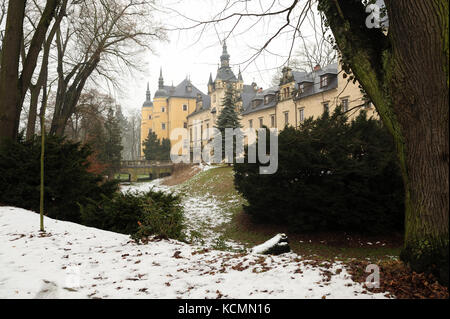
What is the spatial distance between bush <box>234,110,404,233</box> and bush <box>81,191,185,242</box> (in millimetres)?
4985

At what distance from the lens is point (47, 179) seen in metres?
8.82

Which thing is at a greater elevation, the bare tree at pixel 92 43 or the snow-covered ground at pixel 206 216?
the bare tree at pixel 92 43

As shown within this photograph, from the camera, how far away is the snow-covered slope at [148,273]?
3174 mm

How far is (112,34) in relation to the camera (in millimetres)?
14312

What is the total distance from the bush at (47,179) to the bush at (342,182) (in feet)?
21.2

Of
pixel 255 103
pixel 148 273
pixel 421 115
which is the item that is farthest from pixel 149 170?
pixel 421 115

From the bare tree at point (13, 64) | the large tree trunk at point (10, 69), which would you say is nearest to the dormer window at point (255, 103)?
the bare tree at point (13, 64)

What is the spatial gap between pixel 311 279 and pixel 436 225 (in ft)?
4.38

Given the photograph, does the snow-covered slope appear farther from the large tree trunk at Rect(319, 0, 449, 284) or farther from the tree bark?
the tree bark

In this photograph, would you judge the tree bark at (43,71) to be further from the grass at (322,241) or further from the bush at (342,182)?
the bush at (342,182)

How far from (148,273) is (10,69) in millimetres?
9267

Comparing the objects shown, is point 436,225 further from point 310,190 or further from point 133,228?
point 310,190

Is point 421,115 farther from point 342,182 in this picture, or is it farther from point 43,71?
point 43,71

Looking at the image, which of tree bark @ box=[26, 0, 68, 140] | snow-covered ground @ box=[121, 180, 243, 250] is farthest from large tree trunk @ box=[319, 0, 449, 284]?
tree bark @ box=[26, 0, 68, 140]
